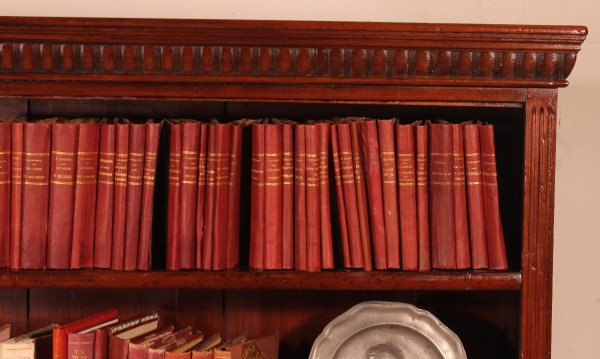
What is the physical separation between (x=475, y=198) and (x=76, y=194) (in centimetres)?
77

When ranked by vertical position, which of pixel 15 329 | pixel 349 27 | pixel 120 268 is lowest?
pixel 15 329

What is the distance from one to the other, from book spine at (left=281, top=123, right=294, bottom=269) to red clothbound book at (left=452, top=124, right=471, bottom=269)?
0.32 meters

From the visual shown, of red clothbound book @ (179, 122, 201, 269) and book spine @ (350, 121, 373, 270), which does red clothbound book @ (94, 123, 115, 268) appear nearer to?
red clothbound book @ (179, 122, 201, 269)

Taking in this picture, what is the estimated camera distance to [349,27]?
38.3 inches

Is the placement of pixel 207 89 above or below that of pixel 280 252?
above

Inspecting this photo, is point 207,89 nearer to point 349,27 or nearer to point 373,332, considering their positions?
point 349,27

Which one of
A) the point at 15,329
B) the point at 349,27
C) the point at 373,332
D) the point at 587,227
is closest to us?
the point at 349,27

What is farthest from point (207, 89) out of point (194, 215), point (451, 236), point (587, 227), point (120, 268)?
point (587, 227)

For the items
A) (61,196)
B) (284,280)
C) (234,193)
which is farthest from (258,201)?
(61,196)

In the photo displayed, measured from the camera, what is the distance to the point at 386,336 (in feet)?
3.63

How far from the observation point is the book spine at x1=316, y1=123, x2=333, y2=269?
3.46 ft

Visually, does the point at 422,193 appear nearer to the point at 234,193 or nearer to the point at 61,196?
the point at 234,193

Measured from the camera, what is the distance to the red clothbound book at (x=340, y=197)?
106cm

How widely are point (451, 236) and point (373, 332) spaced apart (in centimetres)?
25
